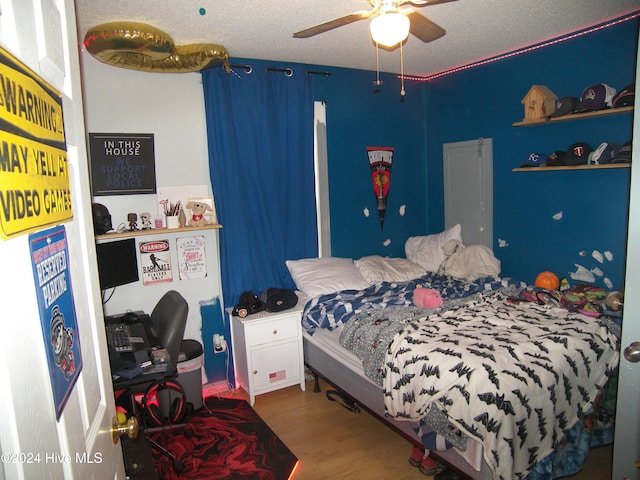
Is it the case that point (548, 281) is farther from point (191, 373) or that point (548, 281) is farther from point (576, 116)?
point (191, 373)

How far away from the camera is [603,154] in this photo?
2914 millimetres

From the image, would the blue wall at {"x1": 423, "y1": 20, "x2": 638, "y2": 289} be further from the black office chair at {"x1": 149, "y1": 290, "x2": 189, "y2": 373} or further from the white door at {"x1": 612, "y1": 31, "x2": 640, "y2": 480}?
the black office chair at {"x1": 149, "y1": 290, "x2": 189, "y2": 373}

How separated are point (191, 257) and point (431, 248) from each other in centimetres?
220

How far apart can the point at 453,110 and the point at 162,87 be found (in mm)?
2665

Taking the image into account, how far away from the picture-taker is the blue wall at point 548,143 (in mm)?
2982

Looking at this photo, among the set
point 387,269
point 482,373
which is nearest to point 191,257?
point 387,269

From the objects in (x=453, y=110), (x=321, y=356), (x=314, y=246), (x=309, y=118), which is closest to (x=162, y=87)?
(x=309, y=118)

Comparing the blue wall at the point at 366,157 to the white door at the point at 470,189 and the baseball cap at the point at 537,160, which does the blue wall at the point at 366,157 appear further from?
the baseball cap at the point at 537,160

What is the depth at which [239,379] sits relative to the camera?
11.4 ft

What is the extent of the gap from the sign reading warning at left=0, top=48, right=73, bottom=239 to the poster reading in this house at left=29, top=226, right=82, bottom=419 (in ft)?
0.13

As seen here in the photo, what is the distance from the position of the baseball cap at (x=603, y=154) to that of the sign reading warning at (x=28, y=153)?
127 inches

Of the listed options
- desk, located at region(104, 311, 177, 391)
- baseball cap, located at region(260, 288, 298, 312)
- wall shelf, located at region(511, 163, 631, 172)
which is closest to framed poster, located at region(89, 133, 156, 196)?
desk, located at region(104, 311, 177, 391)

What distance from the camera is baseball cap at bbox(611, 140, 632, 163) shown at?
108 inches

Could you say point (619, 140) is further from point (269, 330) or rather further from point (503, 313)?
point (269, 330)
